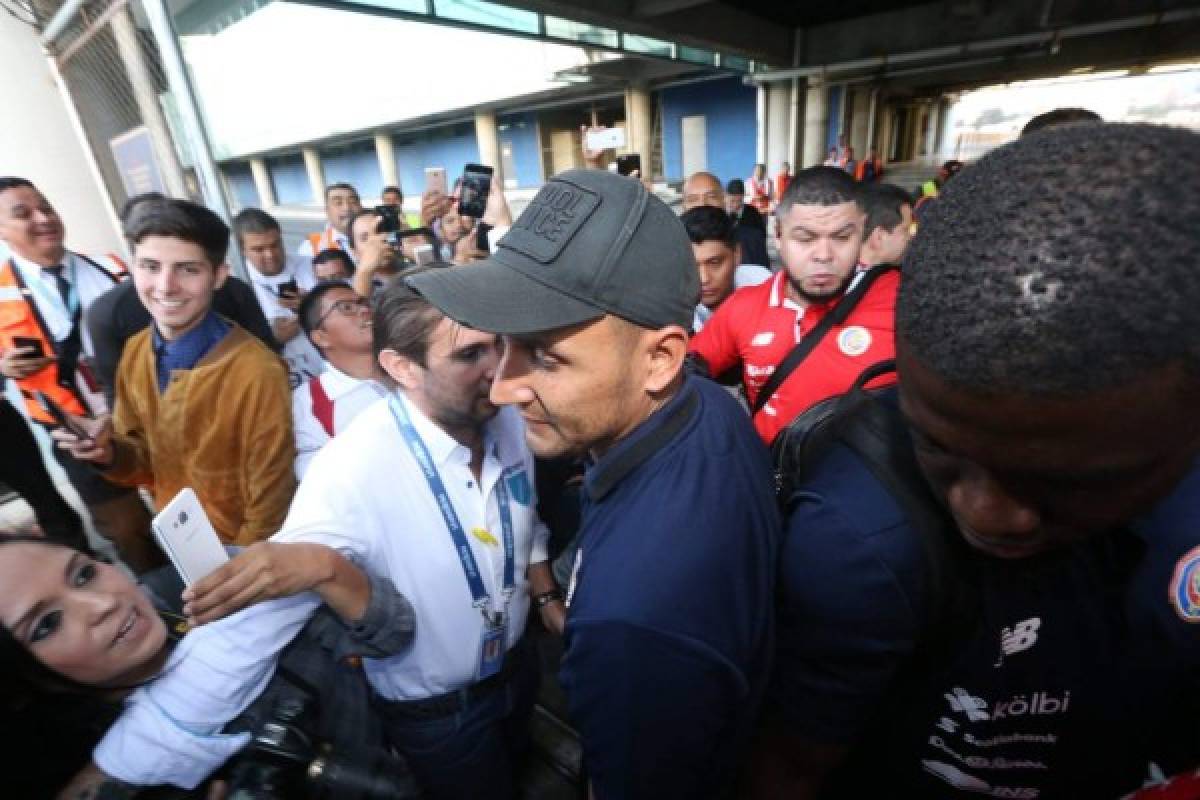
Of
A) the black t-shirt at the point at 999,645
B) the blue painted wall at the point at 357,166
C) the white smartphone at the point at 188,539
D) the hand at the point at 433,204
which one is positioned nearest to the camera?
the black t-shirt at the point at 999,645

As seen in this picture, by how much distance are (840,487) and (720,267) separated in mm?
2791

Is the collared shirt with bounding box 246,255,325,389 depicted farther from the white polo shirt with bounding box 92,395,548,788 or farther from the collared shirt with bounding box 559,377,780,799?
the collared shirt with bounding box 559,377,780,799

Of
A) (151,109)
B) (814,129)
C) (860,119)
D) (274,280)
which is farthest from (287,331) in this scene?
(860,119)

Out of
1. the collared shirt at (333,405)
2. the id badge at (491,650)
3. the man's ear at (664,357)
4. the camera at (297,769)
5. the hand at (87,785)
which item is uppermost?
the man's ear at (664,357)

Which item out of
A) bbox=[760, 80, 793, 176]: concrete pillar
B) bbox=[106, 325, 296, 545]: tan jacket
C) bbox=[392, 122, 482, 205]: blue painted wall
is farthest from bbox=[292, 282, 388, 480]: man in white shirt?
bbox=[392, 122, 482, 205]: blue painted wall

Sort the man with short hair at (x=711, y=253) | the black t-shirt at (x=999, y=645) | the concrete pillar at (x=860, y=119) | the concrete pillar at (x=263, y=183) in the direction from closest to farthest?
the black t-shirt at (x=999, y=645) < the man with short hair at (x=711, y=253) < the concrete pillar at (x=860, y=119) < the concrete pillar at (x=263, y=183)

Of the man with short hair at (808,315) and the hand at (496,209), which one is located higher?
the hand at (496,209)

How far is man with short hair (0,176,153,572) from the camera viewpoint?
10.4ft

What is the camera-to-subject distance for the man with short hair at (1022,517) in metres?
0.55

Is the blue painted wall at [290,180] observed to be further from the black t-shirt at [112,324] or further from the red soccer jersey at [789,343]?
the red soccer jersey at [789,343]

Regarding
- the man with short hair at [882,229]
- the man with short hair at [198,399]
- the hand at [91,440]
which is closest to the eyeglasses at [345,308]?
the man with short hair at [198,399]

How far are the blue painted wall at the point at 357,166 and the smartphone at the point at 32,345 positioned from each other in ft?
103

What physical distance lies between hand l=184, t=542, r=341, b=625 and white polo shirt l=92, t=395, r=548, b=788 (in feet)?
0.42

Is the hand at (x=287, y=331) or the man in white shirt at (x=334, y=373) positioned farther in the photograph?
the hand at (x=287, y=331)
